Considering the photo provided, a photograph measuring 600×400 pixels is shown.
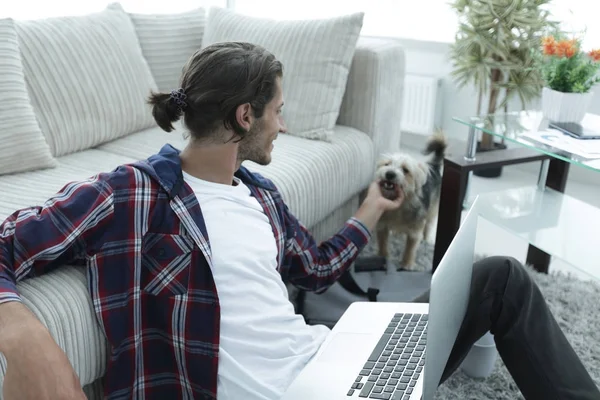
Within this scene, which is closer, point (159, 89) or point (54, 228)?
point (54, 228)

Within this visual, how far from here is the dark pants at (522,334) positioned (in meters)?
1.29

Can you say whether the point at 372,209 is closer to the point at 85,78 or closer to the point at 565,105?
the point at 565,105

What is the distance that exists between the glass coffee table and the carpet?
0.23 meters

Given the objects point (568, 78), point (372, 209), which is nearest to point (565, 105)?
point (568, 78)

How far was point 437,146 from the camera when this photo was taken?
2.51m

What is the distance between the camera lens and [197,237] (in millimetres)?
1220

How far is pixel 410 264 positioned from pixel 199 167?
1408 mm

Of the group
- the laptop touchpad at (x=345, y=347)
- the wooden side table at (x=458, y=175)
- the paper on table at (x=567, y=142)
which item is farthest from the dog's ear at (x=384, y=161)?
the laptop touchpad at (x=345, y=347)

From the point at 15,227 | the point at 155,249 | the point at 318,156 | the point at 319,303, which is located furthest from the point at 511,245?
the point at 15,227

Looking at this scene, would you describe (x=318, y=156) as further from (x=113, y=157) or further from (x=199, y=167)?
(x=199, y=167)

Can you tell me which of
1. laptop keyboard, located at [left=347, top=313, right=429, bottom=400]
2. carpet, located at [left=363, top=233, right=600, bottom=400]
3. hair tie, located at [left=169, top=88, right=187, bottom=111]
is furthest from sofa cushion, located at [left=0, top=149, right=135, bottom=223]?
carpet, located at [left=363, top=233, right=600, bottom=400]

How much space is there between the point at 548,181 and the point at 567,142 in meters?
0.55

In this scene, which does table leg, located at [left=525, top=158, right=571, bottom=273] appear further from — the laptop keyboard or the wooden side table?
the laptop keyboard

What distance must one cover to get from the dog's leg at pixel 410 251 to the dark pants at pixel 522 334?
1.03 meters
